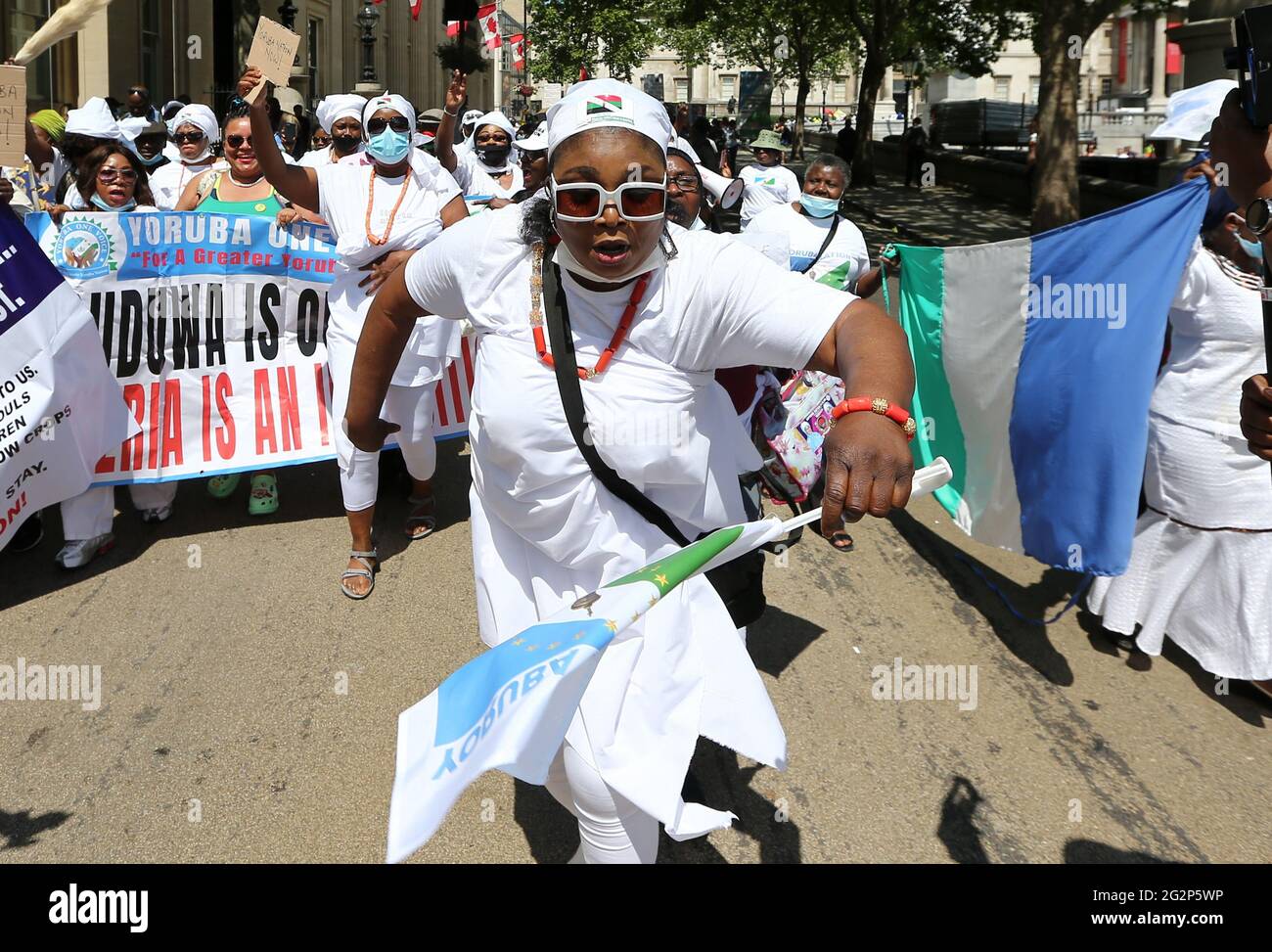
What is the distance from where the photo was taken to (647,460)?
2.58 metres

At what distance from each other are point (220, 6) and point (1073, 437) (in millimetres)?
27820

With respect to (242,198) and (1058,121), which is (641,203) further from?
(1058,121)

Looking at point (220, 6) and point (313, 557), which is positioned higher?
point (220, 6)

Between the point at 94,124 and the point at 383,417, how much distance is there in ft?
8.26

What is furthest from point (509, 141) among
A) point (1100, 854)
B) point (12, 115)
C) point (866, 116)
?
point (866, 116)

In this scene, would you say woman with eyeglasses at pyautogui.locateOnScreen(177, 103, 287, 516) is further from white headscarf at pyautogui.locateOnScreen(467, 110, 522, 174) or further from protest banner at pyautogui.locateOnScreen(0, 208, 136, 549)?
white headscarf at pyautogui.locateOnScreen(467, 110, 522, 174)

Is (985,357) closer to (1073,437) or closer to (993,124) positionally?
(1073,437)

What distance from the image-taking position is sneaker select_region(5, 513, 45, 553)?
5941 mm

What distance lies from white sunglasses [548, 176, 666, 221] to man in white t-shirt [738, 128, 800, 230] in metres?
5.05

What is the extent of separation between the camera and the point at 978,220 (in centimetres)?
2353

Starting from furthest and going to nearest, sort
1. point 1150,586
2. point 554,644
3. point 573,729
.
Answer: point 1150,586, point 573,729, point 554,644

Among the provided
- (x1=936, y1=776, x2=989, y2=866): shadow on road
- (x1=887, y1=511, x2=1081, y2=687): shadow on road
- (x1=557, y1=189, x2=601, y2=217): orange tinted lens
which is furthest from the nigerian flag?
(x1=887, y1=511, x2=1081, y2=687): shadow on road

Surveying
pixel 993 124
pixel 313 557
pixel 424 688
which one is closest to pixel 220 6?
pixel 313 557

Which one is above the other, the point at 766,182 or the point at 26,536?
the point at 766,182
